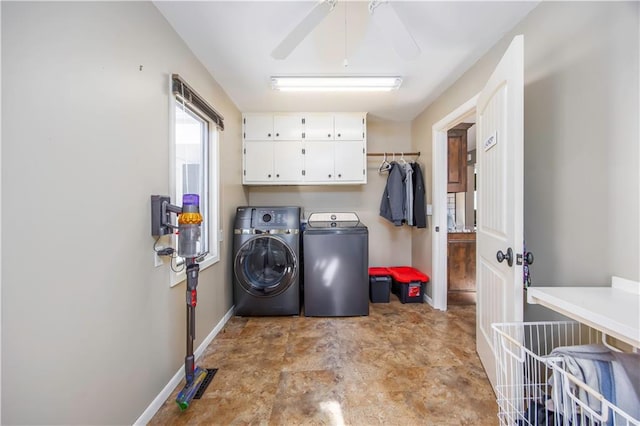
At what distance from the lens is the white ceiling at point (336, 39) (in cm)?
147

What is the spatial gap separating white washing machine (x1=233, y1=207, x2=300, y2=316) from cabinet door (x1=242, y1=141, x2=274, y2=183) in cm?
55

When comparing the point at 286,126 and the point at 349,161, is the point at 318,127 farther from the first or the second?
the point at 349,161

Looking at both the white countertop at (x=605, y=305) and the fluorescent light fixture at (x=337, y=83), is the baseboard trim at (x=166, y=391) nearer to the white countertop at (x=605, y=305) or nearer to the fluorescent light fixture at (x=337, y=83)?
the white countertop at (x=605, y=305)

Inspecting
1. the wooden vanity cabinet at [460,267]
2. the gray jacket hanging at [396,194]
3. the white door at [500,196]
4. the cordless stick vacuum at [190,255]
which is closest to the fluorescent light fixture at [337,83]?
the white door at [500,196]

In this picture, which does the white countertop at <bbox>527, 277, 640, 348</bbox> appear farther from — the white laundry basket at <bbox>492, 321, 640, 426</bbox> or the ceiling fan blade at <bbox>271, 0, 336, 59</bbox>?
the ceiling fan blade at <bbox>271, 0, 336, 59</bbox>

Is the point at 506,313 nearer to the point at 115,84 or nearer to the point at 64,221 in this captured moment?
the point at 64,221

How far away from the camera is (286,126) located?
3031 mm

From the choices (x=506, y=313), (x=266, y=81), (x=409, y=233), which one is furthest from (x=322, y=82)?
(x=409, y=233)

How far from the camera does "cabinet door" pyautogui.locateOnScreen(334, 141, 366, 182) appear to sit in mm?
3064

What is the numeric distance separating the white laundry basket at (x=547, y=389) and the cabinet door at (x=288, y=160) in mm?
2444

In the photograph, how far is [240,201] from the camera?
308 cm

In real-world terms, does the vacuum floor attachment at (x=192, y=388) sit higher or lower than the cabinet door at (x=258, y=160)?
lower

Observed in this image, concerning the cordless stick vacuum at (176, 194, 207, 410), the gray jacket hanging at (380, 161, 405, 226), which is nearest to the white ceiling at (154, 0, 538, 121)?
the gray jacket hanging at (380, 161, 405, 226)

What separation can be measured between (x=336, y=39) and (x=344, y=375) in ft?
7.85
